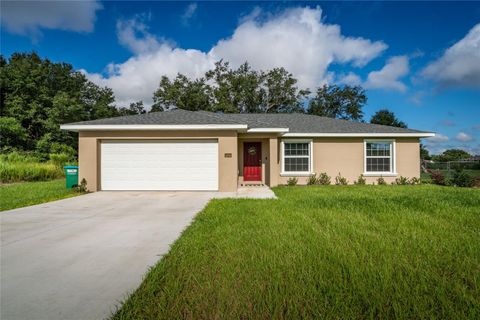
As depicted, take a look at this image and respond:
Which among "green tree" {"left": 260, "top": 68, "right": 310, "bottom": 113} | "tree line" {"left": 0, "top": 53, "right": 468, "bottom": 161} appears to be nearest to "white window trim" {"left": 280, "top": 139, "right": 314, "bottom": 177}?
"tree line" {"left": 0, "top": 53, "right": 468, "bottom": 161}

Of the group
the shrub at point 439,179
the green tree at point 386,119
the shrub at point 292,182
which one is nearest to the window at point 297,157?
the shrub at point 292,182

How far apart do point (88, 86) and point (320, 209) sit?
3892cm

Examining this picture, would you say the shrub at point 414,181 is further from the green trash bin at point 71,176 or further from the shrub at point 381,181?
the green trash bin at point 71,176

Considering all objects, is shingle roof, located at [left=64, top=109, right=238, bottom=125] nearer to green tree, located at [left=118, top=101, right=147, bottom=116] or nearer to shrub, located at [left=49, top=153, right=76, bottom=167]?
shrub, located at [left=49, top=153, right=76, bottom=167]

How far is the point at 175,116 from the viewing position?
1188 centimetres

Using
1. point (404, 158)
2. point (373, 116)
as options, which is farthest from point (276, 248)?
point (373, 116)

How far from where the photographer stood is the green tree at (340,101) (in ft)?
Result: 109

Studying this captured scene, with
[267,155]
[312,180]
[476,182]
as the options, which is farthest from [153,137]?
[476,182]

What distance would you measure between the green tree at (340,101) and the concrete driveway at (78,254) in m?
30.0

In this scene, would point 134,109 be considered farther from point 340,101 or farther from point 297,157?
point 297,157

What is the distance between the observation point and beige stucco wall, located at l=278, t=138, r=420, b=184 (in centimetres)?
1321

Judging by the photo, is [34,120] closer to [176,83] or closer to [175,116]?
[176,83]

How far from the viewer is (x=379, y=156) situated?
13375mm

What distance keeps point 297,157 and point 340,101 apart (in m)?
24.4
